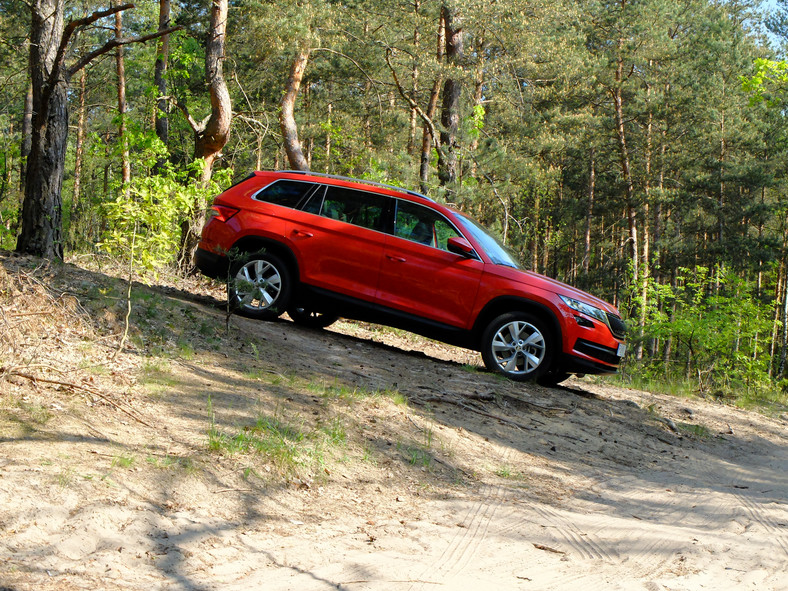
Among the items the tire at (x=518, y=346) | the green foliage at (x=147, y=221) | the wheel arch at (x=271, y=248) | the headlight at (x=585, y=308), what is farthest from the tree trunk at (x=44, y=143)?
the headlight at (x=585, y=308)

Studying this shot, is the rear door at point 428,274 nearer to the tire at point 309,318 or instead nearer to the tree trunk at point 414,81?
the tire at point 309,318

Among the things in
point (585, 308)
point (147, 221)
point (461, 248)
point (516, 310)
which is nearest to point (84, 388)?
point (461, 248)

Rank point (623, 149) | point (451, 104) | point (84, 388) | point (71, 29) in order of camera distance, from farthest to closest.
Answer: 1. point (623, 149)
2. point (451, 104)
3. point (71, 29)
4. point (84, 388)

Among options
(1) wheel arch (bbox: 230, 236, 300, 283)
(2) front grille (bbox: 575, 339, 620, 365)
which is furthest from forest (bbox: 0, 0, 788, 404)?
(2) front grille (bbox: 575, 339, 620, 365)

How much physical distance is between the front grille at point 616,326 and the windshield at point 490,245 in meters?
1.24

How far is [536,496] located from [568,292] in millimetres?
3480

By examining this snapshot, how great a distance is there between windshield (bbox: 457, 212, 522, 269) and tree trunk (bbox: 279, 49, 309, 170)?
884 centimetres

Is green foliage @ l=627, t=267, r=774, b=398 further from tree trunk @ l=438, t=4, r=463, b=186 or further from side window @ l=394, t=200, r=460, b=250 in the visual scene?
side window @ l=394, t=200, r=460, b=250

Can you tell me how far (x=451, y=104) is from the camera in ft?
55.1

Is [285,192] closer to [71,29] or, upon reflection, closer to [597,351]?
[71,29]

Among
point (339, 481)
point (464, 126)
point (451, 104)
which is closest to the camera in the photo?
point (339, 481)

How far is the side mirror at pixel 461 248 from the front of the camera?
27.9 ft

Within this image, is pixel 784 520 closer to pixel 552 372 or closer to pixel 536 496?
pixel 536 496

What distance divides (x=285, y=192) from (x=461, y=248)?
2338 mm
